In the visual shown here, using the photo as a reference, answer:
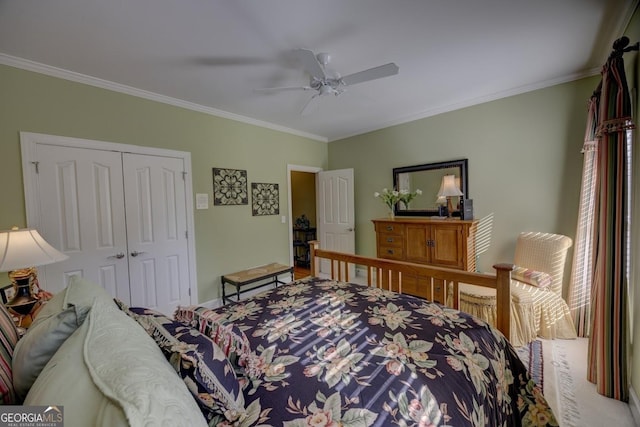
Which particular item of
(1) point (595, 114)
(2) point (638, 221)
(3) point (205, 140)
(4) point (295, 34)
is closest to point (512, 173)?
(1) point (595, 114)

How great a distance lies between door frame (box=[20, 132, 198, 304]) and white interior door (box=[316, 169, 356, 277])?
2332mm

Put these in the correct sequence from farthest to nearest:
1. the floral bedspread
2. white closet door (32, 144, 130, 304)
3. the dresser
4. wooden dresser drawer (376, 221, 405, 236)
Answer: wooden dresser drawer (376, 221, 405, 236), the dresser, white closet door (32, 144, 130, 304), the floral bedspread

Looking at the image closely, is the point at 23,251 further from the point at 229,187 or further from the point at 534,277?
the point at 534,277

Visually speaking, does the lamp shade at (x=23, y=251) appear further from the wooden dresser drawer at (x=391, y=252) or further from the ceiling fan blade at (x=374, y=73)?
the wooden dresser drawer at (x=391, y=252)

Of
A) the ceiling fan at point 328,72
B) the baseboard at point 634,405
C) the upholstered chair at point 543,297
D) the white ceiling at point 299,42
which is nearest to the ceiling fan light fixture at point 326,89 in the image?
the ceiling fan at point 328,72

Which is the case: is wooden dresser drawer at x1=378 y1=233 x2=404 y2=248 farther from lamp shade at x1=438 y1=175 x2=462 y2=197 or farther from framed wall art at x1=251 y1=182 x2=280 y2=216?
framed wall art at x1=251 y1=182 x2=280 y2=216

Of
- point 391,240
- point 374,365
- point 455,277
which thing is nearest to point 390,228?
point 391,240

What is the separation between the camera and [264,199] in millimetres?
4086

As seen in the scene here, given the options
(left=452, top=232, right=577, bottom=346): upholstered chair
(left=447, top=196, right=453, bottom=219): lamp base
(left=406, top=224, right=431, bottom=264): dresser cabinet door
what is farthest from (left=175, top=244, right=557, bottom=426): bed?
(left=447, top=196, right=453, bottom=219): lamp base

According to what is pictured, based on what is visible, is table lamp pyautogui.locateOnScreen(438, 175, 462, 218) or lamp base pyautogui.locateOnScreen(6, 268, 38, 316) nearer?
lamp base pyautogui.locateOnScreen(6, 268, 38, 316)

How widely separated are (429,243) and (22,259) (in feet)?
11.7

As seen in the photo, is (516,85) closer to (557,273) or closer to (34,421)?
(557,273)

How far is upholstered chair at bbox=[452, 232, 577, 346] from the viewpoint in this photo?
2379 mm

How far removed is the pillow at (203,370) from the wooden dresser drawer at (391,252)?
2897mm
